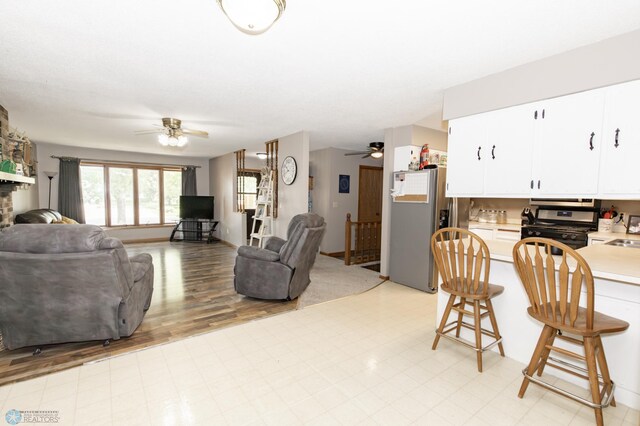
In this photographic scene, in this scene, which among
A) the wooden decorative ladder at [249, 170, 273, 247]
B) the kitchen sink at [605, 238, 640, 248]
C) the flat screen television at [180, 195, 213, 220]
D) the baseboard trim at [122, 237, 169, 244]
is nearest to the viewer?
the kitchen sink at [605, 238, 640, 248]

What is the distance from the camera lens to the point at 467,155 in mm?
2898

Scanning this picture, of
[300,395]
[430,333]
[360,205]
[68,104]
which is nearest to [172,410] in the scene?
[300,395]

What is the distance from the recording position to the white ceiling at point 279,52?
1.74 meters

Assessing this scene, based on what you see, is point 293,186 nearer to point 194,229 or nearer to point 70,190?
point 194,229

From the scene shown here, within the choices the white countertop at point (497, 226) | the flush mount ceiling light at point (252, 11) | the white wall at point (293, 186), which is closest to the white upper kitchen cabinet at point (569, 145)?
the white countertop at point (497, 226)

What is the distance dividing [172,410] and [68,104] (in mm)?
3772

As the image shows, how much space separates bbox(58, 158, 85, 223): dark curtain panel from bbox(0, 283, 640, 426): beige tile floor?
611 cm

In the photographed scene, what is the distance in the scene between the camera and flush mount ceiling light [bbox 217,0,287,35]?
1346 millimetres

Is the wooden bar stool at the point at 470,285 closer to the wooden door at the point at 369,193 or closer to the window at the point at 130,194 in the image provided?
the wooden door at the point at 369,193

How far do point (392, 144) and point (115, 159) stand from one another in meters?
6.77

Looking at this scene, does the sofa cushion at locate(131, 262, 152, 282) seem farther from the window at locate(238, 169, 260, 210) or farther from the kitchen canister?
the window at locate(238, 169, 260, 210)

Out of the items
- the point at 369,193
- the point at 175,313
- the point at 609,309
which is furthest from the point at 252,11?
the point at 369,193

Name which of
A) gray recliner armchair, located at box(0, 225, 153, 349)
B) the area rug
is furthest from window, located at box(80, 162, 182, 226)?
gray recliner armchair, located at box(0, 225, 153, 349)

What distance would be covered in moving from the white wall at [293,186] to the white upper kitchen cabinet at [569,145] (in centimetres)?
→ 323
